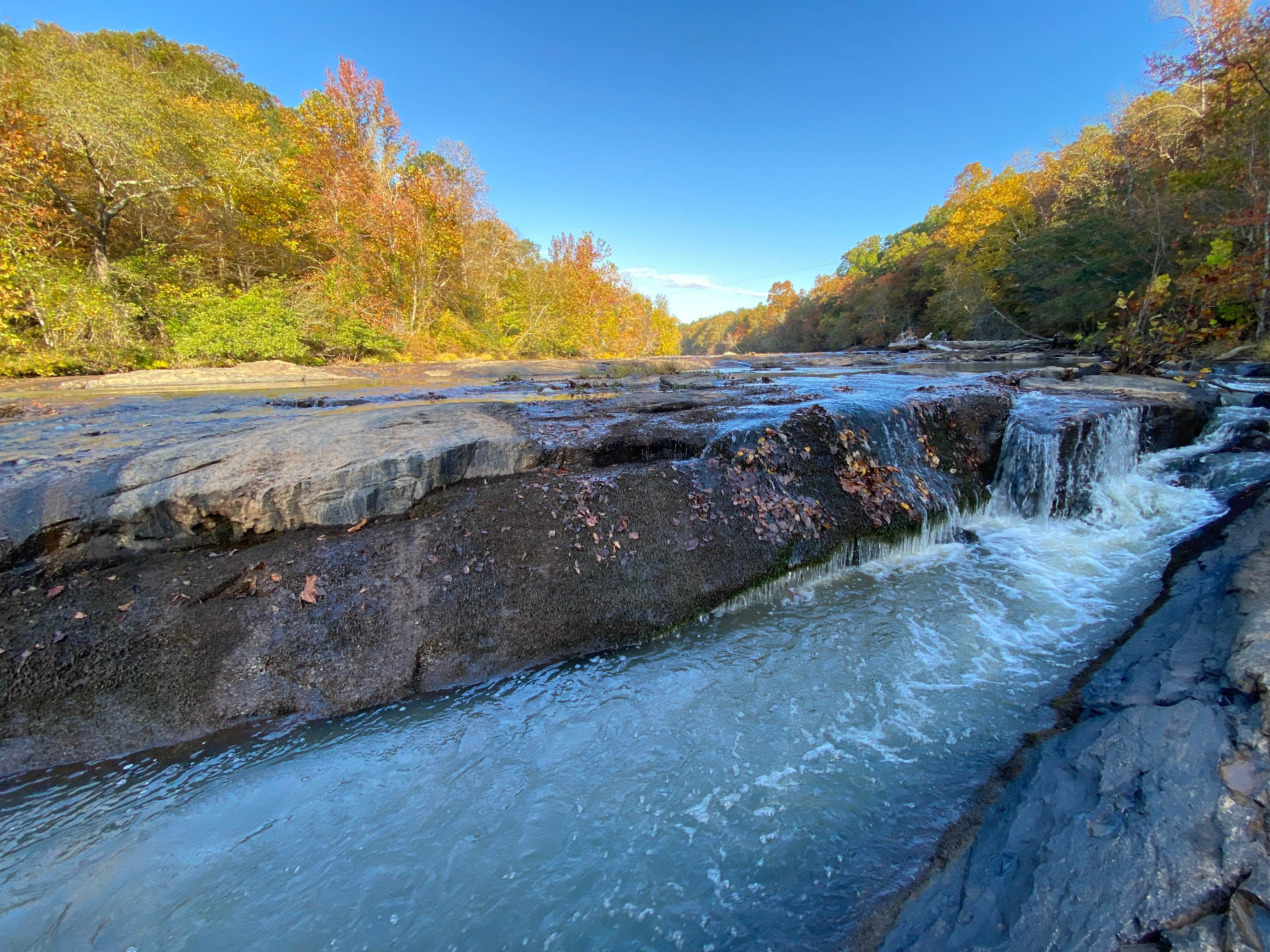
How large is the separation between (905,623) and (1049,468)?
432cm

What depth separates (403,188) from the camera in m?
21.2

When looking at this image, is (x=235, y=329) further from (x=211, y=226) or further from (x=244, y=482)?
(x=244, y=482)

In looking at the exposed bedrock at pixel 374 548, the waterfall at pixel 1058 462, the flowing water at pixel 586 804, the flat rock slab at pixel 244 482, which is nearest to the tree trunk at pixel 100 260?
the exposed bedrock at pixel 374 548

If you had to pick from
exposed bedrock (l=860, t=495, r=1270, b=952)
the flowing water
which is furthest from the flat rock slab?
exposed bedrock (l=860, t=495, r=1270, b=952)

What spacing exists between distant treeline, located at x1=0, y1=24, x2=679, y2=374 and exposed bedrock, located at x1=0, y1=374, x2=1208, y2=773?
11.1 meters

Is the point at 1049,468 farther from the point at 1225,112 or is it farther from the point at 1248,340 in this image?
the point at 1225,112

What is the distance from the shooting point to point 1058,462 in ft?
21.9

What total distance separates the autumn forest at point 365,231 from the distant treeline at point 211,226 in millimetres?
83

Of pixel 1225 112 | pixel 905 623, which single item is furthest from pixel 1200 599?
pixel 1225 112

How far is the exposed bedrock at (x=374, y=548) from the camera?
3162 mm

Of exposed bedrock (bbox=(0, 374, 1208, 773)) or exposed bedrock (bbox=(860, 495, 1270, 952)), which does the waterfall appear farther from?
exposed bedrock (bbox=(860, 495, 1270, 952))

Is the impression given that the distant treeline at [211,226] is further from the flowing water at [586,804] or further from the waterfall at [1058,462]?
the waterfall at [1058,462]

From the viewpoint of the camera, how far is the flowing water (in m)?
2.18

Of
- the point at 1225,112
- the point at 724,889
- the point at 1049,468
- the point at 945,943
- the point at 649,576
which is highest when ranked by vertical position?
the point at 1225,112
